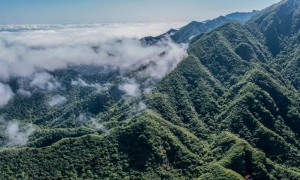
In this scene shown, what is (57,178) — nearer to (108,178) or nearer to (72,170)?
(72,170)

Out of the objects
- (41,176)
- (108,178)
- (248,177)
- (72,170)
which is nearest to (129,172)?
(108,178)

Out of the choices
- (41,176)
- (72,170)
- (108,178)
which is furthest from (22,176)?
(108,178)

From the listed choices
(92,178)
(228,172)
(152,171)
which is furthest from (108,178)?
(228,172)

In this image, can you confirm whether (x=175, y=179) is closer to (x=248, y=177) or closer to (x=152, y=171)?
(x=152, y=171)

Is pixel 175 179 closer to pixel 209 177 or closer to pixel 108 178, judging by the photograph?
pixel 209 177

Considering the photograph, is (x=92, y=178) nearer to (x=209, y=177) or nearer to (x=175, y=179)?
(x=175, y=179)

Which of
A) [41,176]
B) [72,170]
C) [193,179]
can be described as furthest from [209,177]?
[41,176]
